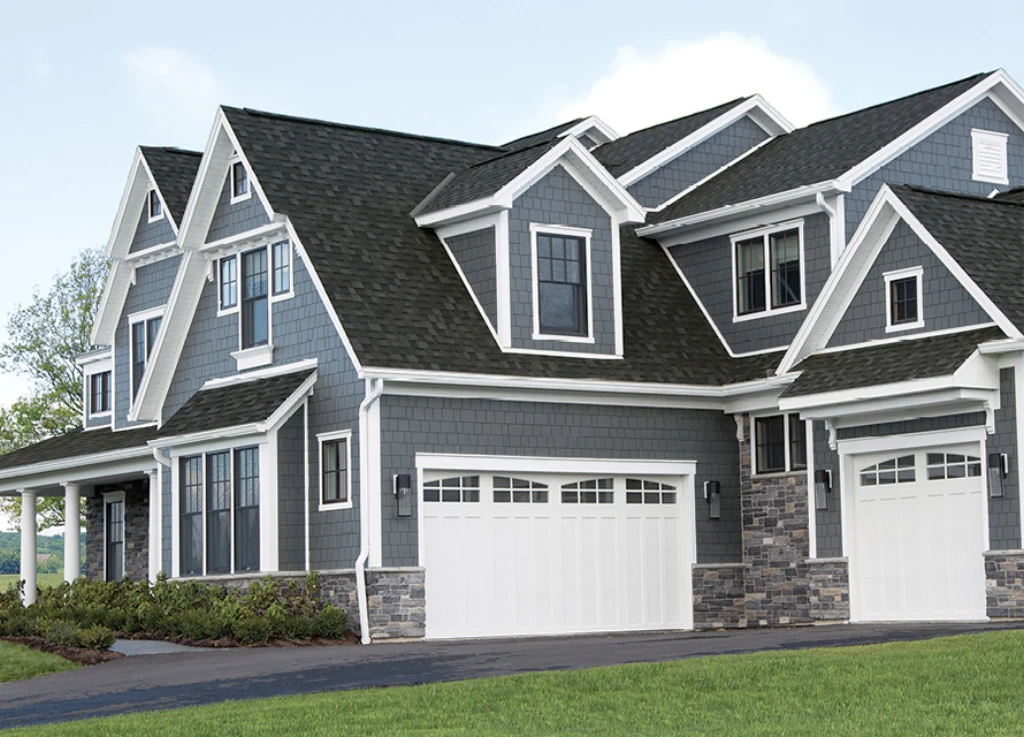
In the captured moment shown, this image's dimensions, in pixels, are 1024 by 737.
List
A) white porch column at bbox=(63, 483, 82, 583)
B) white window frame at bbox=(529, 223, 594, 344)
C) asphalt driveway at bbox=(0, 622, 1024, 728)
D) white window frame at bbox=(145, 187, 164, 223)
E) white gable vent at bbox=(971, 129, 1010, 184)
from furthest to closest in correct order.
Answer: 1. white porch column at bbox=(63, 483, 82, 583)
2. white window frame at bbox=(145, 187, 164, 223)
3. white gable vent at bbox=(971, 129, 1010, 184)
4. white window frame at bbox=(529, 223, 594, 344)
5. asphalt driveway at bbox=(0, 622, 1024, 728)

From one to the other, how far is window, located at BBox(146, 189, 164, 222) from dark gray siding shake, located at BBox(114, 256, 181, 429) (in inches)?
32.8

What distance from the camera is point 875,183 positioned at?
27.5 m

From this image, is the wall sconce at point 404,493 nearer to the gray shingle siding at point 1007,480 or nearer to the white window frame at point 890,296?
the white window frame at point 890,296

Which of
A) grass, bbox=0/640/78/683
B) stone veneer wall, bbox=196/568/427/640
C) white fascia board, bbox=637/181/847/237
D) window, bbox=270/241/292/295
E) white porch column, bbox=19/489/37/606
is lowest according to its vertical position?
grass, bbox=0/640/78/683

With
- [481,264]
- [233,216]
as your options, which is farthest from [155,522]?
[481,264]

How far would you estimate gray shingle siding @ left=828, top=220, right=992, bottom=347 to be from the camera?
23969 mm

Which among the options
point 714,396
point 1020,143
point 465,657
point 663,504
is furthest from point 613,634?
point 1020,143

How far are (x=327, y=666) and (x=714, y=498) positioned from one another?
9657 millimetres

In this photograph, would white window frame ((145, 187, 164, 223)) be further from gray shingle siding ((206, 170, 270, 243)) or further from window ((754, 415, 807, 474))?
window ((754, 415, 807, 474))

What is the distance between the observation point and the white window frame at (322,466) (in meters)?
24.8

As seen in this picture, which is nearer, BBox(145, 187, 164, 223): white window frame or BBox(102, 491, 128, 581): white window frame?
BBox(145, 187, 164, 223): white window frame

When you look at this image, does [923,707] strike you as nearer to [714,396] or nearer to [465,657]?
[465,657]

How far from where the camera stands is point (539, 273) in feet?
87.2

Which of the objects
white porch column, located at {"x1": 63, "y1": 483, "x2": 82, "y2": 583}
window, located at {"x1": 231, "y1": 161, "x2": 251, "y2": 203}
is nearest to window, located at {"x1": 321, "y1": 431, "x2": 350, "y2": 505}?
window, located at {"x1": 231, "y1": 161, "x2": 251, "y2": 203}
